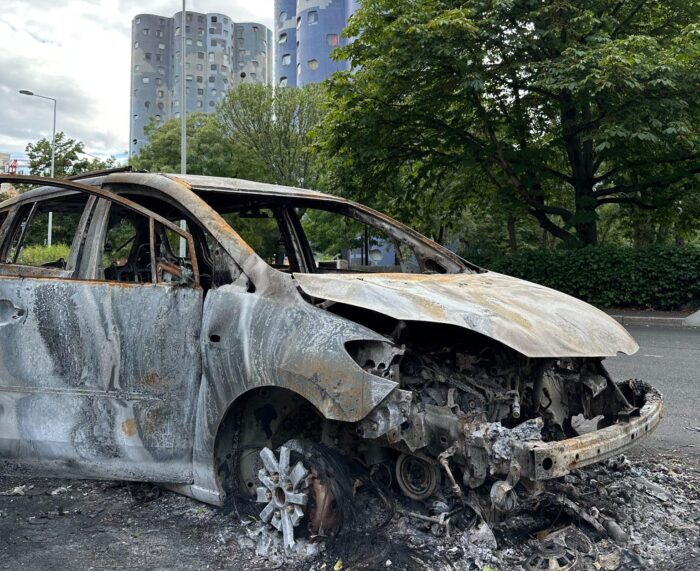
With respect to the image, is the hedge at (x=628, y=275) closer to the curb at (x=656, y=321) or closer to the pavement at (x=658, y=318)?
the pavement at (x=658, y=318)

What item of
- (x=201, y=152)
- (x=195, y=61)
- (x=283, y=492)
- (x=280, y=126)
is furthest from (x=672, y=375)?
(x=195, y=61)

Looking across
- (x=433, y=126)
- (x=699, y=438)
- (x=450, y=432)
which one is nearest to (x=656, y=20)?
(x=433, y=126)

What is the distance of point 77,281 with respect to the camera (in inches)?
131

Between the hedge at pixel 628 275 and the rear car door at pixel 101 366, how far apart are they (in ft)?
45.6

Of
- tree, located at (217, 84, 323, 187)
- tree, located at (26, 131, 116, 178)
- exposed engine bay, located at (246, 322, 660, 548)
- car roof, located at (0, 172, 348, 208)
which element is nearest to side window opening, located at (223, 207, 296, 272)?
car roof, located at (0, 172, 348, 208)

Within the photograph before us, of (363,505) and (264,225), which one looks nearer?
(363,505)

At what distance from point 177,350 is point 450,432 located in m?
1.43

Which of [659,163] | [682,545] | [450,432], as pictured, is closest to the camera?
[450,432]

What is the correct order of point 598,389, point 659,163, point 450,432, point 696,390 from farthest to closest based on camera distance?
point 659,163
point 696,390
point 598,389
point 450,432

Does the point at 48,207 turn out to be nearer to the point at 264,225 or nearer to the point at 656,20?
the point at 264,225

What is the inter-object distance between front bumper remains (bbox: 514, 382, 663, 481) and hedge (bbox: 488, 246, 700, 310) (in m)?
12.9

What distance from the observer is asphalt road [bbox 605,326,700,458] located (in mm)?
4742

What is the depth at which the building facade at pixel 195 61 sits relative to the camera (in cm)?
8812

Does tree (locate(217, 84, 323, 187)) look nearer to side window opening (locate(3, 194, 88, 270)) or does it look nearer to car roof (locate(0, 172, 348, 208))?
side window opening (locate(3, 194, 88, 270))
